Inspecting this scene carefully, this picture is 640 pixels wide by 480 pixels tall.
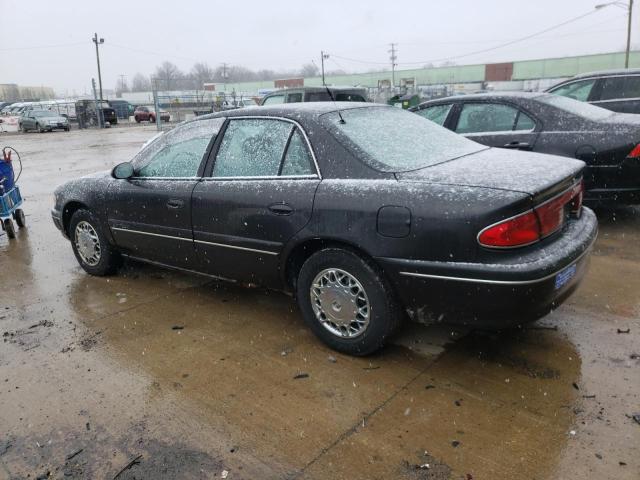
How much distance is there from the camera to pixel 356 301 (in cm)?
324

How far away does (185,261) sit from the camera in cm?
423

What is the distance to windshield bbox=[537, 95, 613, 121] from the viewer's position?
5.66 metres

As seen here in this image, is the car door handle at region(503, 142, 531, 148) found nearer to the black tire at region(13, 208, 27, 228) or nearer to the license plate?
the license plate

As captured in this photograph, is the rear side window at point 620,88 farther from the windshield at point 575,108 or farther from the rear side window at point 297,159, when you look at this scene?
the rear side window at point 297,159

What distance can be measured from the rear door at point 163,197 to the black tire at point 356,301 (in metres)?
1.16

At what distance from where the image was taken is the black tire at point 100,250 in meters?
4.93

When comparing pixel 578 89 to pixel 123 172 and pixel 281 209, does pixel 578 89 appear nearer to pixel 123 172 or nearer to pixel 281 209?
pixel 281 209

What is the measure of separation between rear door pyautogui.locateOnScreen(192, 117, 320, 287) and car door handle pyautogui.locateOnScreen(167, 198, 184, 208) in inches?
6.0

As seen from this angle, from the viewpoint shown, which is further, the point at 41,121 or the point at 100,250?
the point at 41,121

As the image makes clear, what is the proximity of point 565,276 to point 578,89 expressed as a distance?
21.6 feet

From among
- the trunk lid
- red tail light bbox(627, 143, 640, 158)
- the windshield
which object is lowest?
red tail light bbox(627, 143, 640, 158)

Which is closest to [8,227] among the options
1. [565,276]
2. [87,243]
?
[87,243]

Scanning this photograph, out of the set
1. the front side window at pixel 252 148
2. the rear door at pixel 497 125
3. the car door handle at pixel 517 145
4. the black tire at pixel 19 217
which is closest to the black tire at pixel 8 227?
the black tire at pixel 19 217

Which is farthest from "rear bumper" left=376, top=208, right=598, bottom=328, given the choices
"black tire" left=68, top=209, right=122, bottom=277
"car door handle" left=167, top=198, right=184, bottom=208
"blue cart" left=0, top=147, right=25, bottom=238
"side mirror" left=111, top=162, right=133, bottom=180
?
"blue cart" left=0, top=147, right=25, bottom=238
